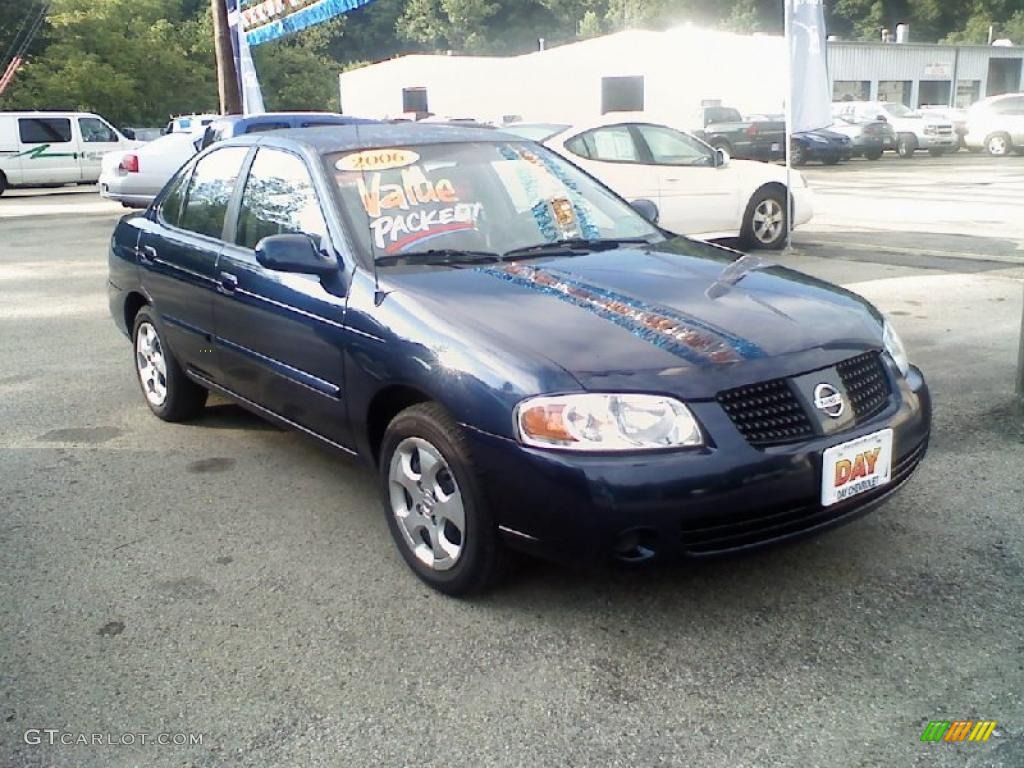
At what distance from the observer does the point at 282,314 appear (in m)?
4.00

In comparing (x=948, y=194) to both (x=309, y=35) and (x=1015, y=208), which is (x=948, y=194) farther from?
(x=309, y=35)

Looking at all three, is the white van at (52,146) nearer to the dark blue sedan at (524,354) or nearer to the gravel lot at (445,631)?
the gravel lot at (445,631)

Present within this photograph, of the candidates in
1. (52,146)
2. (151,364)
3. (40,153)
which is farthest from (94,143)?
(151,364)

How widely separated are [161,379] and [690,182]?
6540 mm

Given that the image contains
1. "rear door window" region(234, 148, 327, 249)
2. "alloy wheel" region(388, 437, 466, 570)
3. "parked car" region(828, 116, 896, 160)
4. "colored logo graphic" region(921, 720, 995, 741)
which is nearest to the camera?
"colored logo graphic" region(921, 720, 995, 741)

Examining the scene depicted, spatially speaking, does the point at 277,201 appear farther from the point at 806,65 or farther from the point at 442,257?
the point at 806,65

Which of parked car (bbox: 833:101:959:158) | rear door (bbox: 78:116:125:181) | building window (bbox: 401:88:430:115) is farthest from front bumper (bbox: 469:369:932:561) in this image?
building window (bbox: 401:88:430:115)

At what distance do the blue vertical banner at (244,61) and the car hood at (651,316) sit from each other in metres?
14.6

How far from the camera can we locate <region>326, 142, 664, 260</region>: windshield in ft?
12.8

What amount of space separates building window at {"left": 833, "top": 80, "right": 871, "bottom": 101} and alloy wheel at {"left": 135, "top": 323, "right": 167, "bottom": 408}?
38131 mm

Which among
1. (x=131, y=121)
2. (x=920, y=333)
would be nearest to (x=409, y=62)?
(x=131, y=121)

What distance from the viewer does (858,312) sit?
3.61m

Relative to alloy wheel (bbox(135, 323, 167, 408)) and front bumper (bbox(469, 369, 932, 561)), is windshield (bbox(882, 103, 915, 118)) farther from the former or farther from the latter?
front bumper (bbox(469, 369, 932, 561))

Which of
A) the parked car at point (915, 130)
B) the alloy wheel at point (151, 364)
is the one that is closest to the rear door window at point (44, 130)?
the alloy wheel at point (151, 364)
